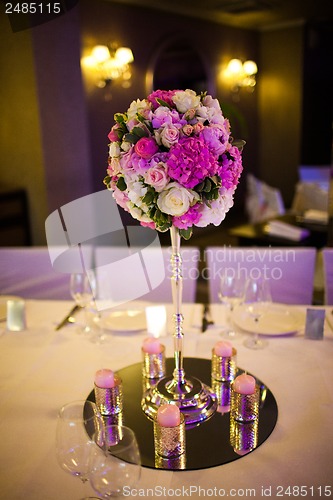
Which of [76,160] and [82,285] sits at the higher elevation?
[76,160]

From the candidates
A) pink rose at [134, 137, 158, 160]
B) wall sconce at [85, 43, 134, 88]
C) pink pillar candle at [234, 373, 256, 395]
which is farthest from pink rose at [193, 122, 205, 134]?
wall sconce at [85, 43, 134, 88]

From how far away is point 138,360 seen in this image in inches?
60.4

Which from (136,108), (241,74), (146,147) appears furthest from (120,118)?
(241,74)

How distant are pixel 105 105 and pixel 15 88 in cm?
144

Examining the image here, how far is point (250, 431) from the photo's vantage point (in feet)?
3.75

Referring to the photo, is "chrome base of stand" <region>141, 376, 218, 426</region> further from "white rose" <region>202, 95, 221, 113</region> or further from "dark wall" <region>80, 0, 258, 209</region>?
"dark wall" <region>80, 0, 258, 209</region>

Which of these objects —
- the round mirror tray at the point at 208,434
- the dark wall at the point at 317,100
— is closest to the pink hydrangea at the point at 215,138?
the round mirror tray at the point at 208,434

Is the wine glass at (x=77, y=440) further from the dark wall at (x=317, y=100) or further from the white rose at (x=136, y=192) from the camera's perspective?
the dark wall at (x=317, y=100)

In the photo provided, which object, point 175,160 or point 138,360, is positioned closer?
point 175,160

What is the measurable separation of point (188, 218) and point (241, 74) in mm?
6286

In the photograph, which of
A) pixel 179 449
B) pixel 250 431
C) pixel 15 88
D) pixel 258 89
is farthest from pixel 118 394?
pixel 258 89

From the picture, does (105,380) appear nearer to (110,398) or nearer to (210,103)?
(110,398)

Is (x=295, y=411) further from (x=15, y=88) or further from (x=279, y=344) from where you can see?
(x=15, y=88)

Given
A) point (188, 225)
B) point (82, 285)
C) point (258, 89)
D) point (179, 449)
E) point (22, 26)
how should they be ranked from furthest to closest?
point (258, 89), point (22, 26), point (82, 285), point (188, 225), point (179, 449)
